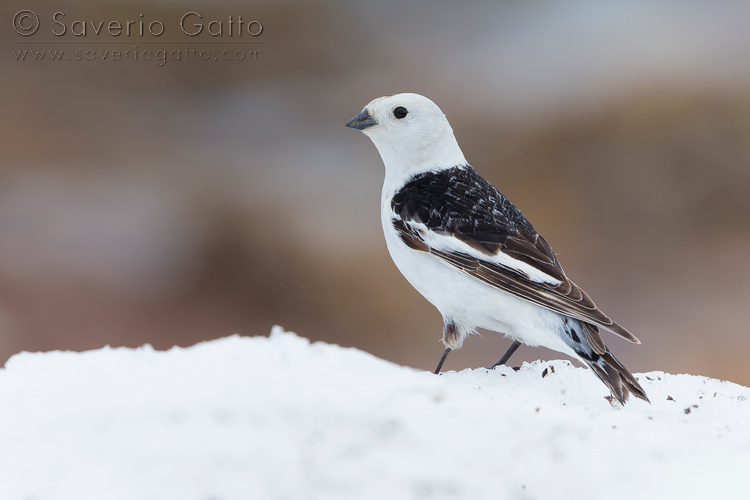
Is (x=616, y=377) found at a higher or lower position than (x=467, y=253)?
lower

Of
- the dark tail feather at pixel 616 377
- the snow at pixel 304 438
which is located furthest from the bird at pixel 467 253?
the snow at pixel 304 438

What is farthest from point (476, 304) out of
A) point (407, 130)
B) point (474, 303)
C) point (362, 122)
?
point (362, 122)

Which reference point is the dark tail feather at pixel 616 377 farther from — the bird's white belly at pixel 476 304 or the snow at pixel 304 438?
the snow at pixel 304 438

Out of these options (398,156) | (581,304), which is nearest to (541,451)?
(581,304)

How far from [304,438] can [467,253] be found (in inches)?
64.0

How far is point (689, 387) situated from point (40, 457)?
317 centimetres

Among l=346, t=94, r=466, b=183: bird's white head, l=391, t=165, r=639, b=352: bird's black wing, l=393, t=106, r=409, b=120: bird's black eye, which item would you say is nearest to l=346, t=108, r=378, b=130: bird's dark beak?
l=346, t=94, r=466, b=183: bird's white head

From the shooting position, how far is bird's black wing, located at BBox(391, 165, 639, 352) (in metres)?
3.18

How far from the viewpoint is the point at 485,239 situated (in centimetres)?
344

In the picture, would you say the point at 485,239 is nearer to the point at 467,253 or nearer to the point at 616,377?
the point at 467,253

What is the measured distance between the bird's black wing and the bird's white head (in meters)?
0.10

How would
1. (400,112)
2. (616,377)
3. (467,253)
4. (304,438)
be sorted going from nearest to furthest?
(304,438) → (616,377) → (467,253) → (400,112)

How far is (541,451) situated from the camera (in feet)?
7.05

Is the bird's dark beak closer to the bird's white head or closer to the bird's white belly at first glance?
the bird's white head
